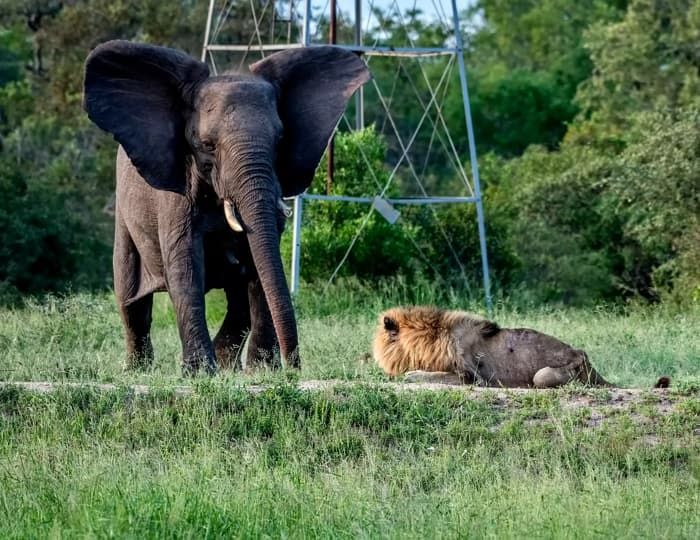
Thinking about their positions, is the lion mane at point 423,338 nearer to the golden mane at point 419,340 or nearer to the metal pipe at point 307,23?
the golden mane at point 419,340

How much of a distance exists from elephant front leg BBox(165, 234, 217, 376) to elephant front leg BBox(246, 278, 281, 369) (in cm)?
43

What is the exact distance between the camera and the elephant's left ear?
12227 millimetres

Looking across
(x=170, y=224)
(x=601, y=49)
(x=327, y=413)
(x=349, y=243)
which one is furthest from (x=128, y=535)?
(x=601, y=49)

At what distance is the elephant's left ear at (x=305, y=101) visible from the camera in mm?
12227

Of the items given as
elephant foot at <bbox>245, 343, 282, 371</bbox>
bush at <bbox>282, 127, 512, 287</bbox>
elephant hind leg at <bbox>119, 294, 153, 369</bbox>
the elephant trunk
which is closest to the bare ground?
the elephant trunk

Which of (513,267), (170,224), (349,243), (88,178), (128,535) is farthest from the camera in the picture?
(88,178)

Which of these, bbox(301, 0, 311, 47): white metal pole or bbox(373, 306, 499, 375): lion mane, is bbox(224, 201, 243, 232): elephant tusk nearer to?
bbox(373, 306, 499, 375): lion mane

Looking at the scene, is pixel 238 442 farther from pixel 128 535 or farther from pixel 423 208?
pixel 423 208

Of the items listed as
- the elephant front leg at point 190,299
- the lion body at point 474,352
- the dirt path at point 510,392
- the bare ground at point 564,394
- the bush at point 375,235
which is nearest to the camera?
the bare ground at point 564,394

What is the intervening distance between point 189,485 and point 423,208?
1578 cm

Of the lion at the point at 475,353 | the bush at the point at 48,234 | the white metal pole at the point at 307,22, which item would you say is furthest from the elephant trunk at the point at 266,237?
the bush at the point at 48,234

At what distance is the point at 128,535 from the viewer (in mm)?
7043

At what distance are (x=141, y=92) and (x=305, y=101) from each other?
1284mm

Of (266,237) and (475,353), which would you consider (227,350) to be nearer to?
(266,237)
